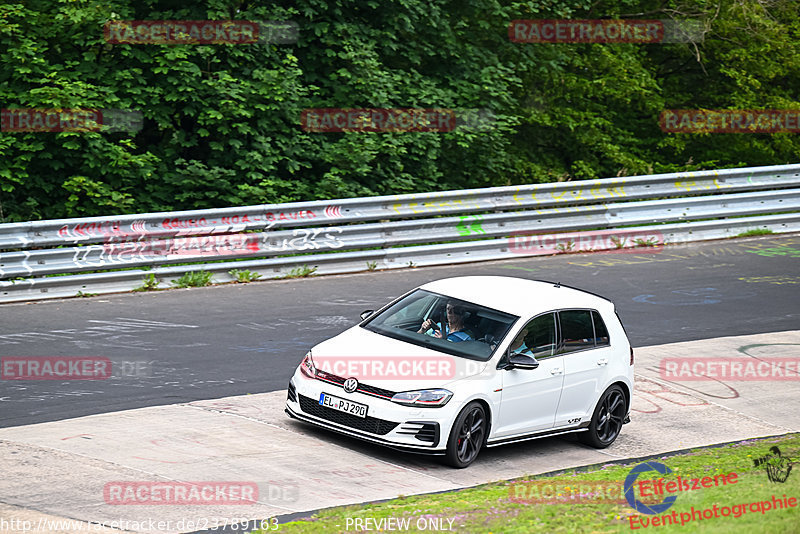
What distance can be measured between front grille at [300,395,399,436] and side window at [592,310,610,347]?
2.71m

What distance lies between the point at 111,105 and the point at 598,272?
337 inches

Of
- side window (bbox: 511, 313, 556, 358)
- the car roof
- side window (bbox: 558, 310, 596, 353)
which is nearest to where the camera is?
side window (bbox: 511, 313, 556, 358)

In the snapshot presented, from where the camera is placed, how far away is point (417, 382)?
31.1 feet

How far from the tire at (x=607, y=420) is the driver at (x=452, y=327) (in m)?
1.71

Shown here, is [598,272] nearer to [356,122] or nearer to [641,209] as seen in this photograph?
[641,209]

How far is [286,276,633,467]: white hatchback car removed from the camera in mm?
9375

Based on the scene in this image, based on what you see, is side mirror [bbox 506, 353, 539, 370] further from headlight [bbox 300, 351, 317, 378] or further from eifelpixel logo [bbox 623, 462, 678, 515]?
headlight [bbox 300, 351, 317, 378]

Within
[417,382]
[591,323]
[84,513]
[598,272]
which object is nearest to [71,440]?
[84,513]

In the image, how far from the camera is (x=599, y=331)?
10977 millimetres

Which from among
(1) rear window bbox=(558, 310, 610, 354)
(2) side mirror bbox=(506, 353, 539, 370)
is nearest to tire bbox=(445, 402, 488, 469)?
(2) side mirror bbox=(506, 353, 539, 370)

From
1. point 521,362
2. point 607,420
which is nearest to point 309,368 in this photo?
point 521,362

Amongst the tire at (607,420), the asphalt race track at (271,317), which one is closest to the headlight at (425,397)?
the tire at (607,420)

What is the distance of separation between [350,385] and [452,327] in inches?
51.9

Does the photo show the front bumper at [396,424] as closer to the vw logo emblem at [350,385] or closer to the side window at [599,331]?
the vw logo emblem at [350,385]
